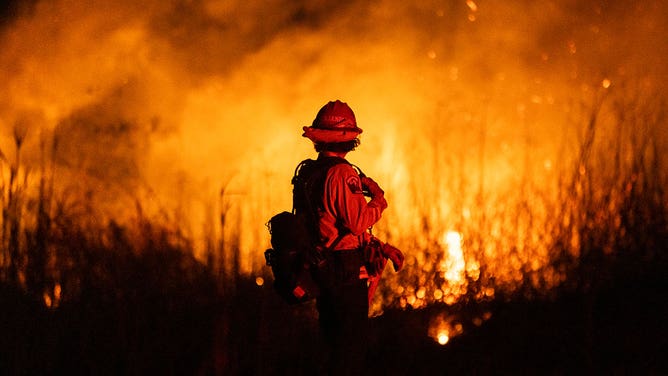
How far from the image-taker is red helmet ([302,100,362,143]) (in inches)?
177

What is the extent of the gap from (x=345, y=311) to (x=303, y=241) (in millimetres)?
361

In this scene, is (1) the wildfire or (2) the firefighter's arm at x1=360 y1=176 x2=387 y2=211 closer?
(2) the firefighter's arm at x1=360 y1=176 x2=387 y2=211

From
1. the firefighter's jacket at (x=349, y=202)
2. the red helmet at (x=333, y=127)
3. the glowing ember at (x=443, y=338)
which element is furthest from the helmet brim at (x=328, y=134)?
the glowing ember at (x=443, y=338)

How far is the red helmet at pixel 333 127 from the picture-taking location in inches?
177

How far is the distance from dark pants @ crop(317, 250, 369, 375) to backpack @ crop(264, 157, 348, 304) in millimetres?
59

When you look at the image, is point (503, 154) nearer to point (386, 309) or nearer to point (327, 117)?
point (386, 309)

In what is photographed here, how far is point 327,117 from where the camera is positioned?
14.8 feet

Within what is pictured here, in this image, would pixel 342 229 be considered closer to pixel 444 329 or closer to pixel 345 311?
pixel 345 311

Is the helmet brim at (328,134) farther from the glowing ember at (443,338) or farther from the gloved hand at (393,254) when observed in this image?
the glowing ember at (443,338)

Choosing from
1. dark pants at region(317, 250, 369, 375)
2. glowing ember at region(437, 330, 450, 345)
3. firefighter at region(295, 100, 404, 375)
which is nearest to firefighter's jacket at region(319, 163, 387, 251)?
firefighter at region(295, 100, 404, 375)

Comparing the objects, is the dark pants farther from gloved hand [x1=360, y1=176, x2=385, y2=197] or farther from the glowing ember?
the glowing ember

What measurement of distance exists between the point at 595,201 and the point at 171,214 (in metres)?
2.74

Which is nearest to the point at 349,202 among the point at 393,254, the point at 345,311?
the point at 393,254

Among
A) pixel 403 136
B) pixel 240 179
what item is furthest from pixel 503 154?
pixel 240 179
